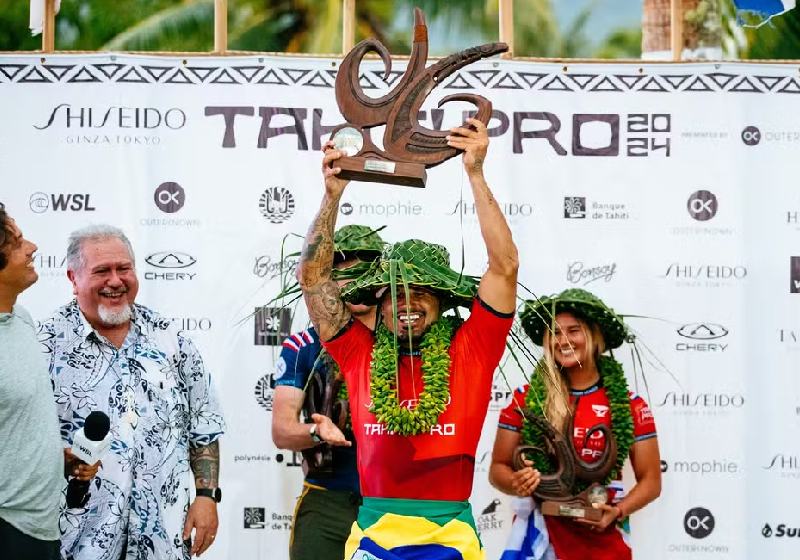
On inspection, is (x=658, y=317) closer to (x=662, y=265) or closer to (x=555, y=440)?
(x=662, y=265)

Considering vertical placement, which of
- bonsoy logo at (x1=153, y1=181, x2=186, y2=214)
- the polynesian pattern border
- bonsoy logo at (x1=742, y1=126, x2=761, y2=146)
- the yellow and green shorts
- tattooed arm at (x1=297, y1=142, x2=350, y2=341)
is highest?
the polynesian pattern border

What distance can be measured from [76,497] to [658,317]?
3.10m

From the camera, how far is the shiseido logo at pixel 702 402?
680 centimetres

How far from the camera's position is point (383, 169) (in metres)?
4.84

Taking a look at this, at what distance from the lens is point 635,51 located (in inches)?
741

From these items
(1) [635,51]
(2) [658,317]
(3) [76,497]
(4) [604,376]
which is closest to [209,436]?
(3) [76,497]

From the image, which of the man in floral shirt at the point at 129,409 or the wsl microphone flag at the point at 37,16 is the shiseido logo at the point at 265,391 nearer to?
the man in floral shirt at the point at 129,409

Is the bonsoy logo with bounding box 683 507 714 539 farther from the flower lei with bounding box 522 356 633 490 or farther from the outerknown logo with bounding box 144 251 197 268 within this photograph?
the outerknown logo with bounding box 144 251 197 268

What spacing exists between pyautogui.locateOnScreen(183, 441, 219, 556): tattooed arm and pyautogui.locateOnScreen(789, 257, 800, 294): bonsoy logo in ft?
10.0

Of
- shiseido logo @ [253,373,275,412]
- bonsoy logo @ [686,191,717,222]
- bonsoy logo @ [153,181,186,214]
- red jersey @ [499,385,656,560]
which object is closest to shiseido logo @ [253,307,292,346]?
shiseido logo @ [253,373,275,412]

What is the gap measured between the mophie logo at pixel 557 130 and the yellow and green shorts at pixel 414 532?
8.68ft

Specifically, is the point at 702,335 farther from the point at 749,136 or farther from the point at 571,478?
the point at 571,478

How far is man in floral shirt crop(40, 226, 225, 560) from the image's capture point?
5.32 meters

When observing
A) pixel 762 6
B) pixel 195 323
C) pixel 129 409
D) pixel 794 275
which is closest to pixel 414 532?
pixel 129 409
